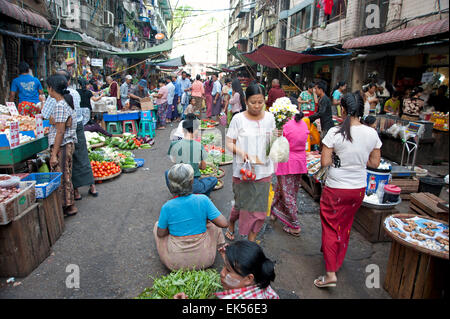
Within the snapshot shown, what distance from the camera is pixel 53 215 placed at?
3.80 m

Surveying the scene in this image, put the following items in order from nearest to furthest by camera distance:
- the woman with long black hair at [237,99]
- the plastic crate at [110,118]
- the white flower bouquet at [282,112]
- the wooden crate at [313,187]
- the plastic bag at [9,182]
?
1. the plastic bag at [9,182]
2. the white flower bouquet at [282,112]
3. the wooden crate at [313,187]
4. the plastic crate at [110,118]
5. the woman with long black hair at [237,99]

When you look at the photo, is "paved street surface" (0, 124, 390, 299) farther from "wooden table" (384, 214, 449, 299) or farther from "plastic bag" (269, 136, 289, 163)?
"plastic bag" (269, 136, 289, 163)

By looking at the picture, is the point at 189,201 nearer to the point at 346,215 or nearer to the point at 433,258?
the point at 346,215

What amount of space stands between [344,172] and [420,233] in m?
0.88

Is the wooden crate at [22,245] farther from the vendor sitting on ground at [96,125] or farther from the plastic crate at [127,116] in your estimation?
the plastic crate at [127,116]

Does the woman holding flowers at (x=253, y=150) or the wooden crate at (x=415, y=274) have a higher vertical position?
the woman holding flowers at (x=253, y=150)

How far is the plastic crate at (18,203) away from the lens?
113 inches

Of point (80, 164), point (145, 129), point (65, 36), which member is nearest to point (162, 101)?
point (145, 129)

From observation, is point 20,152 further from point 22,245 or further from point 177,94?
point 177,94

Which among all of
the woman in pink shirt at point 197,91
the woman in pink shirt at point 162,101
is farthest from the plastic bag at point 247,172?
the woman in pink shirt at point 197,91

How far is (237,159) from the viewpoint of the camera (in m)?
3.32

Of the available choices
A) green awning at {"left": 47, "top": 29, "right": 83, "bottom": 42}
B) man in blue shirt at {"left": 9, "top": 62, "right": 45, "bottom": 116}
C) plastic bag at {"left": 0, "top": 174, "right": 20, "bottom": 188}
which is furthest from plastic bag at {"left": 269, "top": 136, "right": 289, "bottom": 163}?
green awning at {"left": 47, "top": 29, "right": 83, "bottom": 42}

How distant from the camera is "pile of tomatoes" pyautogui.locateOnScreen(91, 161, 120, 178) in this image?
601cm

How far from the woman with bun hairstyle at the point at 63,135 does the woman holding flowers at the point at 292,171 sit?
3.10 meters
